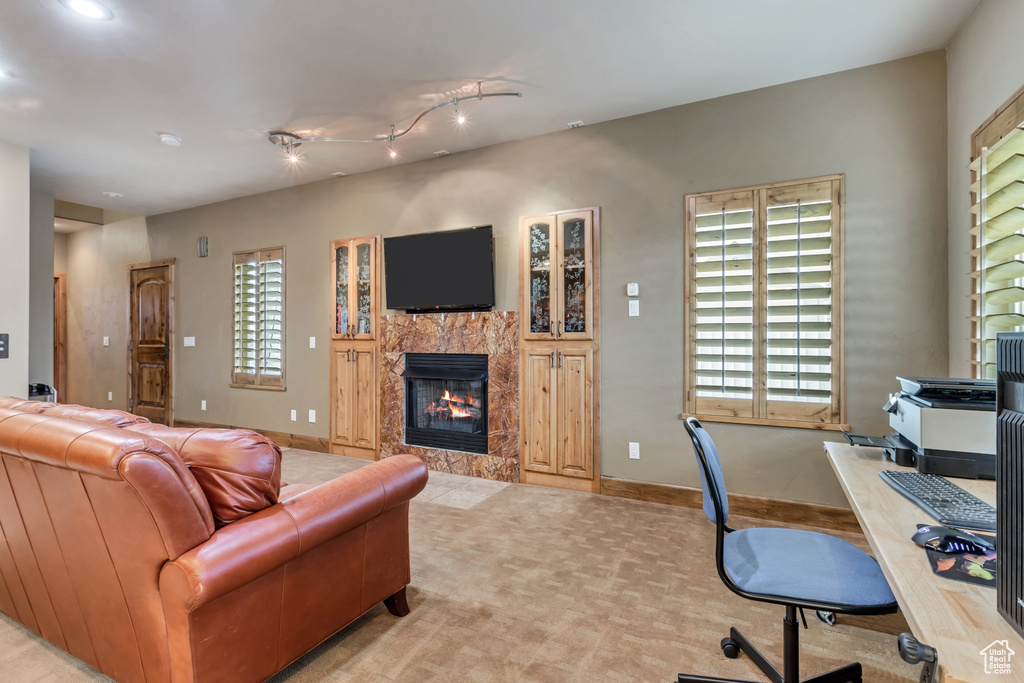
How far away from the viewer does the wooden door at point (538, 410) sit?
397 centimetres

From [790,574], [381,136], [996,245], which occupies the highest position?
[381,136]

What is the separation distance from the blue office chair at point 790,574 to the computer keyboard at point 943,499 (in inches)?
9.3

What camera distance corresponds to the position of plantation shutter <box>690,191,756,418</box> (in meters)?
3.31

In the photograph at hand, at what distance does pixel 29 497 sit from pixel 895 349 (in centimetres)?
413

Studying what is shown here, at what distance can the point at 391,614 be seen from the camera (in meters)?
2.14

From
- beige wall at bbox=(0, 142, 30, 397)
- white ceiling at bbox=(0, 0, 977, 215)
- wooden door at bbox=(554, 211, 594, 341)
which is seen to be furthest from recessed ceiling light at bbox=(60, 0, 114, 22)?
wooden door at bbox=(554, 211, 594, 341)

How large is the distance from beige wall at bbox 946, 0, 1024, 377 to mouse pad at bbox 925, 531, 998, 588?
208 centimetres

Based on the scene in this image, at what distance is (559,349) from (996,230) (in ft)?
8.32

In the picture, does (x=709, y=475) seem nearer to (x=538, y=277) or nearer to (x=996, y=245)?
(x=996, y=245)

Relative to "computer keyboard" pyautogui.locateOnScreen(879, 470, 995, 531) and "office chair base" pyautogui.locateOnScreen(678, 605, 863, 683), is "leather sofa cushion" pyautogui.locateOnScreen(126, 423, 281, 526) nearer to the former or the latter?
"office chair base" pyautogui.locateOnScreen(678, 605, 863, 683)

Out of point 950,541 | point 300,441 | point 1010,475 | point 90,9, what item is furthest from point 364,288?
point 1010,475

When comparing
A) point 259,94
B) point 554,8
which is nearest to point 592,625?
point 554,8

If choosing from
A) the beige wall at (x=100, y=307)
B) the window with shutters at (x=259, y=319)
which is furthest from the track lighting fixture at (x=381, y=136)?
the beige wall at (x=100, y=307)

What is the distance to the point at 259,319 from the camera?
5.62 metres
